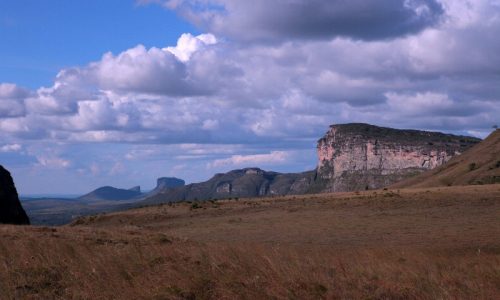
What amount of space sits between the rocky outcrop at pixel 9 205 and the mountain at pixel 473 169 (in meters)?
55.6

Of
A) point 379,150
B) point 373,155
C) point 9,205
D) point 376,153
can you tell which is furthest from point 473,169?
point 373,155

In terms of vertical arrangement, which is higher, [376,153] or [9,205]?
[376,153]

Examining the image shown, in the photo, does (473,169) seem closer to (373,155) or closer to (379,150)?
(379,150)

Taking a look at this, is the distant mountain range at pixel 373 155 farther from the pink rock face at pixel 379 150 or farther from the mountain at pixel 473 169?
the mountain at pixel 473 169

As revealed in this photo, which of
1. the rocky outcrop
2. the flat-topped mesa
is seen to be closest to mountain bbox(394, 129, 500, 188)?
the flat-topped mesa

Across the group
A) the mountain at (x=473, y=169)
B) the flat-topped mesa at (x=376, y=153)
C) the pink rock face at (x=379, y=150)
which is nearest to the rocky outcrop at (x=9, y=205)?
the mountain at (x=473, y=169)

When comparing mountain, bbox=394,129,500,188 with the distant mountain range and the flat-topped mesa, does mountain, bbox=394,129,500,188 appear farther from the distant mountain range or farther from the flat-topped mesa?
the flat-topped mesa

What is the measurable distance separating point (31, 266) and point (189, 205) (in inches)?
1893

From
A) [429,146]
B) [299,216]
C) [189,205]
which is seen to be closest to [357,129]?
[429,146]

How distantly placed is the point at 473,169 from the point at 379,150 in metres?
79.8

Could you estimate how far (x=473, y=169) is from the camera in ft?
292

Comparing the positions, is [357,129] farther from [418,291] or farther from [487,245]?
[418,291]

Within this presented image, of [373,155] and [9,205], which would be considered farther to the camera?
[373,155]

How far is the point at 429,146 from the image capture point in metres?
157
